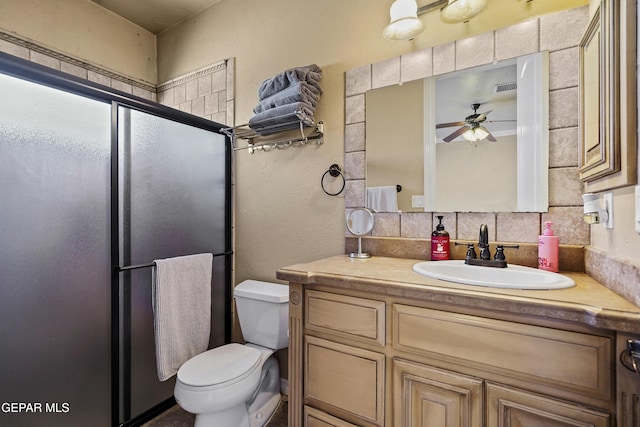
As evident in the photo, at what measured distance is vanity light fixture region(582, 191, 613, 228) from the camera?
0.90 meters

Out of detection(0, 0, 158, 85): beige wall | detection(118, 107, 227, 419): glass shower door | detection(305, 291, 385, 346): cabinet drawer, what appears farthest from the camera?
detection(0, 0, 158, 85): beige wall

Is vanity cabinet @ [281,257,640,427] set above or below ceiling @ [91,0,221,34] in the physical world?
below

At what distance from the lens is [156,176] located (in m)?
1.67

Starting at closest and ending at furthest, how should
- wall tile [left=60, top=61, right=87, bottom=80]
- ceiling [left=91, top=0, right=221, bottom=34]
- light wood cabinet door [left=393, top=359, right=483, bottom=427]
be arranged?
light wood cabinet door [left=393, top=359, right=483, bottom=427] < wall tile [left=60, top=61, right=87, bottom=80] < ceiling [left=91, top=0, right=221, bottom=34]

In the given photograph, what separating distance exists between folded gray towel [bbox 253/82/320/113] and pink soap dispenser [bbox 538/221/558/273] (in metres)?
1.29

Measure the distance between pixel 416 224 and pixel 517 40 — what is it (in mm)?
898

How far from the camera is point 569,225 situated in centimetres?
118

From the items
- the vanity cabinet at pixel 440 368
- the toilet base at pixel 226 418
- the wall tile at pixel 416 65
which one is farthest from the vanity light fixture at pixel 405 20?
the toilet base at pixel 226 418

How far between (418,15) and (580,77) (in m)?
0.77

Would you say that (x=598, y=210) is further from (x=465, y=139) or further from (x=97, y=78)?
(x=97, y=78)

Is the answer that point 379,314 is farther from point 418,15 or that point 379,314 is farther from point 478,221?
point 418,15

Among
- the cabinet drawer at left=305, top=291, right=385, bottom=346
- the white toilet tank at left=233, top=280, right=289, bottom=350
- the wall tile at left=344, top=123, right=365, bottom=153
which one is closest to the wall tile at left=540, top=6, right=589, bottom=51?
the wall tile at left=344, top=123, right=365, bottom=153

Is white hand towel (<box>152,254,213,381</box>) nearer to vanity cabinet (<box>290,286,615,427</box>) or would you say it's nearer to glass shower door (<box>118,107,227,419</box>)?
glass shower door (<box>118,107,227,419</box>)

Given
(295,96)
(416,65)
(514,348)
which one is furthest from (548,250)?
(295,96)
